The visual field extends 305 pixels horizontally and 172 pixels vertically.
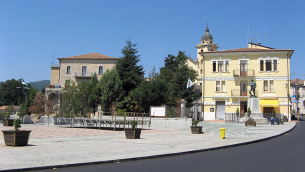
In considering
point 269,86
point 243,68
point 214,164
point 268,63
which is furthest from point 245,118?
point 214,164

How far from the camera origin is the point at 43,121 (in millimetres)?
38250

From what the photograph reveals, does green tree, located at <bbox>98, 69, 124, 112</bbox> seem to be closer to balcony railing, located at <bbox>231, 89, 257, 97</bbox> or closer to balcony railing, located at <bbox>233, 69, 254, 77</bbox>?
balcony railing, located at <bbox>231, 89, 257, 97</bbox>

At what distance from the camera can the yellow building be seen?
4647cm

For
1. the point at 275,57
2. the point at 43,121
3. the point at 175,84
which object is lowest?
the point at 43,121

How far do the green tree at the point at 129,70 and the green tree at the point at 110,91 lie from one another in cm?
164

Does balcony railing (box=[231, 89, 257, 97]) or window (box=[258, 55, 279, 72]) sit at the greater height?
window (box=[258, 55, 279, 72])

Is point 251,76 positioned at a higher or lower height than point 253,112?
higher

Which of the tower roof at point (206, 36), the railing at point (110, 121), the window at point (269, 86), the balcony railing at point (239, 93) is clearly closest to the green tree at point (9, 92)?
the tower roof at point (206, 36)

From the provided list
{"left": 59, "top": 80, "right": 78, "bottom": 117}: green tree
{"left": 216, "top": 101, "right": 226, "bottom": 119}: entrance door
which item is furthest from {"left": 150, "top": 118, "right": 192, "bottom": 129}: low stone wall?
{"left": 216, "top": 101, "right": 226, "bottom": 119}: entrance door

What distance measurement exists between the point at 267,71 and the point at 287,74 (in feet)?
9.26

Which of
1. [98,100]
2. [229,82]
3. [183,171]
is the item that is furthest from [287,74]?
[183,171]

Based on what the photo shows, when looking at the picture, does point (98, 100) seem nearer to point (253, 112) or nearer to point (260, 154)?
point (253, 112)

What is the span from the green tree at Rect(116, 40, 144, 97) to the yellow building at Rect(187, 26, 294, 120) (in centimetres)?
994

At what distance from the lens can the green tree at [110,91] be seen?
1718 inches
